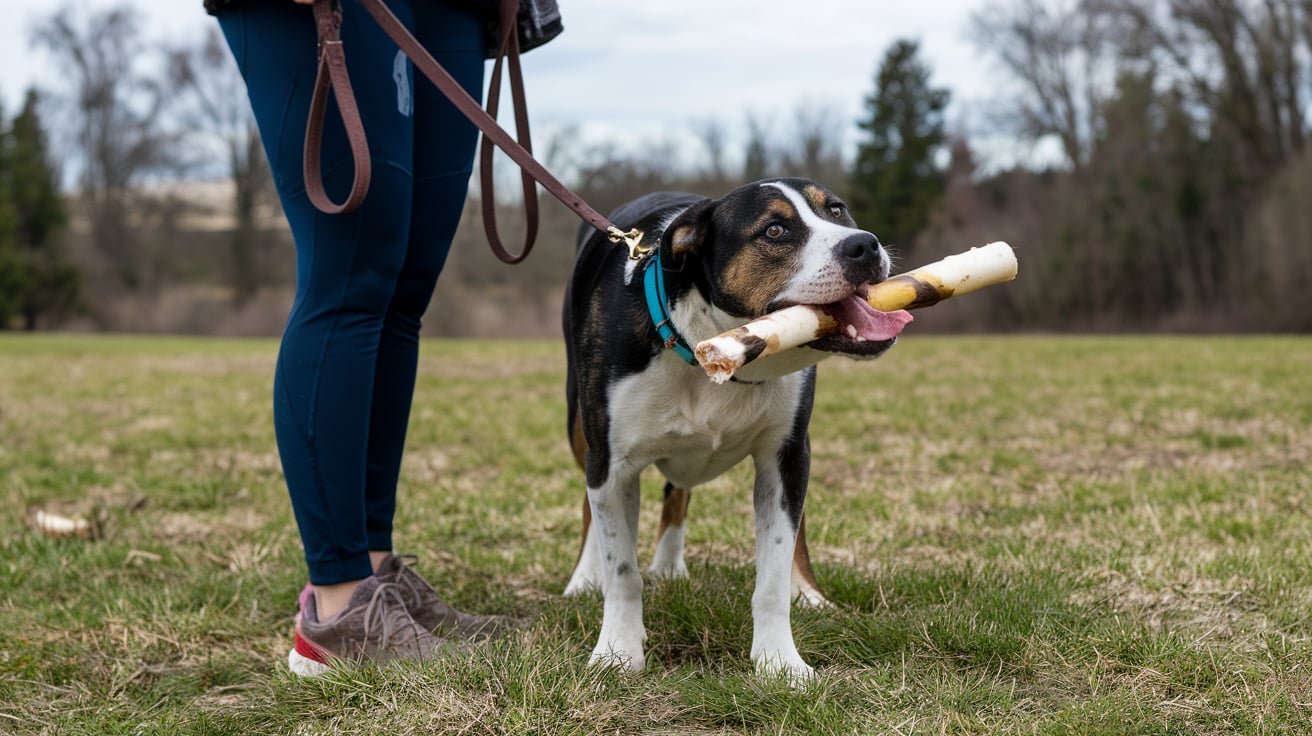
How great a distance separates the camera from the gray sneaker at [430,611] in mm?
3094

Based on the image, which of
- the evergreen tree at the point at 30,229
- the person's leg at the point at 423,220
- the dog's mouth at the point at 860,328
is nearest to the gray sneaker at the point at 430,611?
the person's leg at the point at 423,220

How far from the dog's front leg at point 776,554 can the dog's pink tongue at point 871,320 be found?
483 millimetres

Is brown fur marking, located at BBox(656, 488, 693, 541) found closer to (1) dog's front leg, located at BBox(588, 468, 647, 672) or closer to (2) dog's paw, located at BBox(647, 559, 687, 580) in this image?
(2) dog's paw, located at BBox(647, 559, 687, 580)

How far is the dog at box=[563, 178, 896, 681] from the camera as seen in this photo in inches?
104

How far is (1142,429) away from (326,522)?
18.8ft

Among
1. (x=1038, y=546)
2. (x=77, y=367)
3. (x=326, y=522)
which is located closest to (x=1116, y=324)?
(x=77, y=367)

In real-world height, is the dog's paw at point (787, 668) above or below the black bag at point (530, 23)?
below

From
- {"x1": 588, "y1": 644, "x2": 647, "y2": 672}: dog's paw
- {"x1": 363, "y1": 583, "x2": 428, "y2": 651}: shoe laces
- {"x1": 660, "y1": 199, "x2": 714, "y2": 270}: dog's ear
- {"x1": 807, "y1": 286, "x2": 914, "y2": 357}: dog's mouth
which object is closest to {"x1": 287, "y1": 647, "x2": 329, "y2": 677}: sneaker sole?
{"x1": 363, "y1": 583, "x2": 428, "y2": 651}: shoe laces

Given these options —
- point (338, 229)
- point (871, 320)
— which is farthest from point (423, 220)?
point (871, 320)

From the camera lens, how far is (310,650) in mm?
2857

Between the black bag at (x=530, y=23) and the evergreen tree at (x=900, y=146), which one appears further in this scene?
the evergreen tree at (x=900, y=146)

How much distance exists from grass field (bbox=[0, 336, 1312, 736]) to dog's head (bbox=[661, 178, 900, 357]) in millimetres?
786

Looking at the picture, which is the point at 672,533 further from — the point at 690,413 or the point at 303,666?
the point at 303,666

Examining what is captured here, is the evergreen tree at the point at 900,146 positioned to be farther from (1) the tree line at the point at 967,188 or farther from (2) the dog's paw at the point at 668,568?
(2) the dog's paw at the point at 668,568
